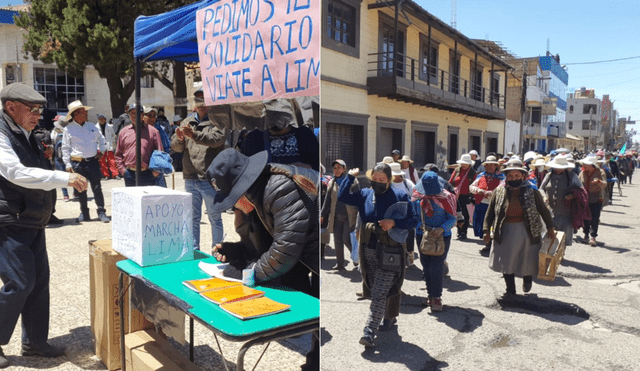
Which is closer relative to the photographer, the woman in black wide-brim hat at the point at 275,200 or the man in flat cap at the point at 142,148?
the woman in black wide-brim hat at the point at 275,200

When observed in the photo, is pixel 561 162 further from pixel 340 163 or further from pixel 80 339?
pixel 80 339

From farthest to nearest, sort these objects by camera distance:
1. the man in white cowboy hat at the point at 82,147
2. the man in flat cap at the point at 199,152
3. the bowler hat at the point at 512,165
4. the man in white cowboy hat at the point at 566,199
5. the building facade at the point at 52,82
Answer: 1. the building facade at the point at 52,82
2. the man in white cowboy hat at the point at 82,147
3. the man in white cowboy hat at the point at 566,199
4. the man in flat cap at the point at 199,152
5. the bowler hat at the point at 512,165

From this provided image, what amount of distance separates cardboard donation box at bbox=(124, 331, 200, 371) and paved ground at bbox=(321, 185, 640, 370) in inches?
31.2

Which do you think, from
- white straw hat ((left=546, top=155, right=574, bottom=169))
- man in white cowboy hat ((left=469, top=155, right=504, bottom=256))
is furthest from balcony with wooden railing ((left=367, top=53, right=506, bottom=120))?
man in white cowboy hat ((left=469, top=155, right=504, bottom=256))

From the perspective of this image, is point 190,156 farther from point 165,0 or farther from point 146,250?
point 165,0

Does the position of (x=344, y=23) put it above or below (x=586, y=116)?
above

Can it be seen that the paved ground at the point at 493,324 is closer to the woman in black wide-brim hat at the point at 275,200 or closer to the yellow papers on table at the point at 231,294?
the woman in black wide-brim hat at the point at 275,200

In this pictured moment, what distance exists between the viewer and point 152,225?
2.65 metres

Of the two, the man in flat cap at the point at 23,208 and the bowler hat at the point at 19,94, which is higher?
the bowler hat at the point at 19,94

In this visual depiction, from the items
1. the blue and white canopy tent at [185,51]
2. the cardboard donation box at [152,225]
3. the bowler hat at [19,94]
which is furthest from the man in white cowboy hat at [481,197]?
the bowler hat at [19,94]

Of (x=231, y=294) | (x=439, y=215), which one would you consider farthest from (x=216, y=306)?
(x=439, y=215)

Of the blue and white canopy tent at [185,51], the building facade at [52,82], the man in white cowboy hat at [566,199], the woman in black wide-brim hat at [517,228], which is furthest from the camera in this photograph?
the building facade at [52,82]

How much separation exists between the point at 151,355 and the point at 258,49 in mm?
1689

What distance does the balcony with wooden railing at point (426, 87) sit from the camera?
139 cm
